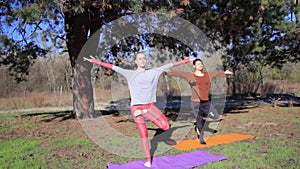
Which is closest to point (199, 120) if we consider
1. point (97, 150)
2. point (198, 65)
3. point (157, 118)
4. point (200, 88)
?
point (200, 88)

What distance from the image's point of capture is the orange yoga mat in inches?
222

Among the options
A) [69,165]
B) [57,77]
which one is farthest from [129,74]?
[57,77]

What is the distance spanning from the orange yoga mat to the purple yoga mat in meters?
0.62

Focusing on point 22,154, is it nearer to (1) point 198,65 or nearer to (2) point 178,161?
(2) point 178,161

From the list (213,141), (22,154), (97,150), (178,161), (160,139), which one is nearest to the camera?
(178,161)

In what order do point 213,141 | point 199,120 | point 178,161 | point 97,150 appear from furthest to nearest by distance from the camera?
point 213,141
point 199,120
point 97,150
point 178,161

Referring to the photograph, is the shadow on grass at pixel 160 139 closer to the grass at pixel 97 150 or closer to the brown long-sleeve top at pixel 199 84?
the grass at pixel 97 150

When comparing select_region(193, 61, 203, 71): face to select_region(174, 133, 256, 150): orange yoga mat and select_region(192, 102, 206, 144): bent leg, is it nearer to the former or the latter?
select_region(192, 102, 206, 144): bent leg

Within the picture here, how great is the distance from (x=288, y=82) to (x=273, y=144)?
67.3ft

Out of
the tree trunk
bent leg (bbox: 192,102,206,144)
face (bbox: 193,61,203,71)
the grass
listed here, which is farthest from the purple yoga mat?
the tree trunk

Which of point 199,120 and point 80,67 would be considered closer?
point 199,120

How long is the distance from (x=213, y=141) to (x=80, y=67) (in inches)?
219

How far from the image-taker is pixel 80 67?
9.56 meters

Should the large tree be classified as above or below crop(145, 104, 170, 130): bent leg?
above
